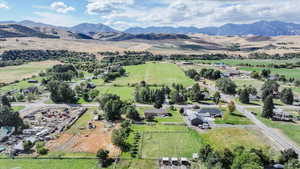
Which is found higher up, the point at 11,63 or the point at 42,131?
the point at 11,63

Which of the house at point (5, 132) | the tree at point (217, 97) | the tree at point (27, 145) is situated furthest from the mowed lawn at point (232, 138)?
the house at point (5, 132)

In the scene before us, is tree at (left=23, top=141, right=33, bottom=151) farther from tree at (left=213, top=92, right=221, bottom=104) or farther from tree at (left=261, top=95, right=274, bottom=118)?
tree at (left=261, top=95, right=274, bottom=118)

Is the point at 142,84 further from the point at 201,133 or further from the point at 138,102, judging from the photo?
the point at 201,133

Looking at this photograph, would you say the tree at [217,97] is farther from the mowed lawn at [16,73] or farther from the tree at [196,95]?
the mowed lawn at [16,73]

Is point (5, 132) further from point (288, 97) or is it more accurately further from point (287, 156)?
point (288, 97)

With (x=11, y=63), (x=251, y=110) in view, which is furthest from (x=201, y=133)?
(x=11, y=63)

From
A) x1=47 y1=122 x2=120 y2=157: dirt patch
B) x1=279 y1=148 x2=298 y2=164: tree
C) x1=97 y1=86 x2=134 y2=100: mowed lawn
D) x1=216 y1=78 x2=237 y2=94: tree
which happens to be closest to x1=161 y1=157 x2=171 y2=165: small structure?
x1=47 y1=122 x2=120 y2=157: dirt patch

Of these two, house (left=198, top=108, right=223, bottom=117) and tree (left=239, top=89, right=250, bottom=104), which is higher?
tree (left=239, top=89, right=250, bottom=104)
